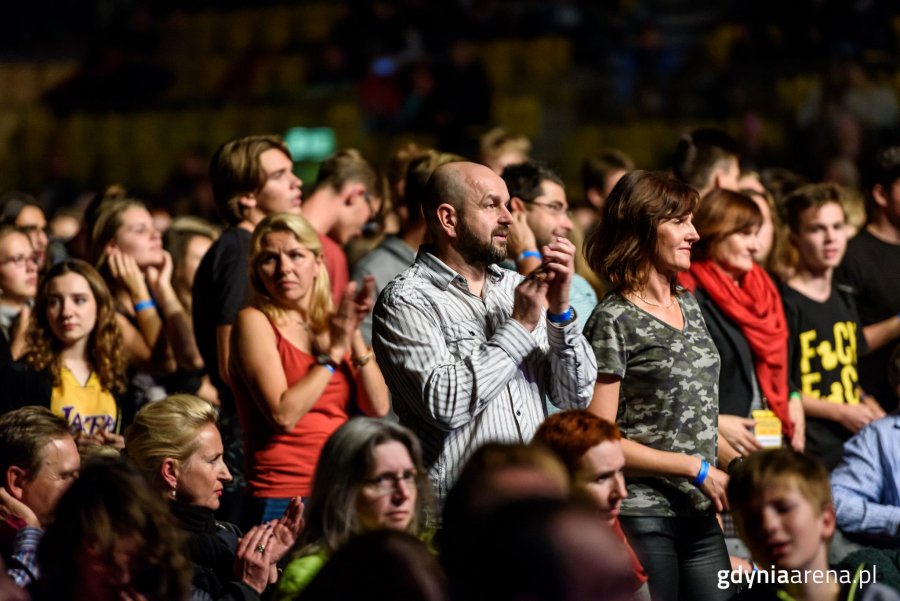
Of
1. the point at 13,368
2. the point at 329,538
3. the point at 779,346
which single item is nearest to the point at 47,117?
the point at 13,368

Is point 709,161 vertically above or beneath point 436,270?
above

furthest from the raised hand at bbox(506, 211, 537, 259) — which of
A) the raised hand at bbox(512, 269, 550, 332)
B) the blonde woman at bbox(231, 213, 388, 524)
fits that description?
the raised hand at bbox(512, 269, 550, 332)

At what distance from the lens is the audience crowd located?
2.84m

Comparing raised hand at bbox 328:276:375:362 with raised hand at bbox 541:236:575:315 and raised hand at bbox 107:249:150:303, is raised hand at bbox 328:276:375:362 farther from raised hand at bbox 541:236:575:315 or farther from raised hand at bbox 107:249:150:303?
raised hand at bbox 107:249:150:303

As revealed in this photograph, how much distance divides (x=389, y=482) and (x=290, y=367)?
135 cm

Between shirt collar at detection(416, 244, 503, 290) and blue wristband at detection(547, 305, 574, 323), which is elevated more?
shirt collar at detection(416, 244, 503, 290)

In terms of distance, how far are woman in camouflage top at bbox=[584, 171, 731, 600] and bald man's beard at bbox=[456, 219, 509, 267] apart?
1.34 feet

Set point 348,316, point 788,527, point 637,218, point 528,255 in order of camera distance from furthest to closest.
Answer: point 528,255 → point 348,316 → point 637,218 → point 788,527

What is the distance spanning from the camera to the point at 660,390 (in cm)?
377

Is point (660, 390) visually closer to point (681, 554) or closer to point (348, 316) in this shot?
point (681, 554)

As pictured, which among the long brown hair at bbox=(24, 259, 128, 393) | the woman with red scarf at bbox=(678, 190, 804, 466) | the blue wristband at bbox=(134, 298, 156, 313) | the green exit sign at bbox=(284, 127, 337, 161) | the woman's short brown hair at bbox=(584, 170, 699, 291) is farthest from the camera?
the green exit sign at bbox=(284, 127, 337, 161)

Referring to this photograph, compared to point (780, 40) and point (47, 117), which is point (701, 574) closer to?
point (780, 40)

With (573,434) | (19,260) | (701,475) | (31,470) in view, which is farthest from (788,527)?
(19,260)

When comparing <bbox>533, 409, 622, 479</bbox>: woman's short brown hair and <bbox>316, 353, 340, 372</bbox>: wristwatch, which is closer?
<bbox>533, 409, 622, 479</bbox>: woman's short brown hair
